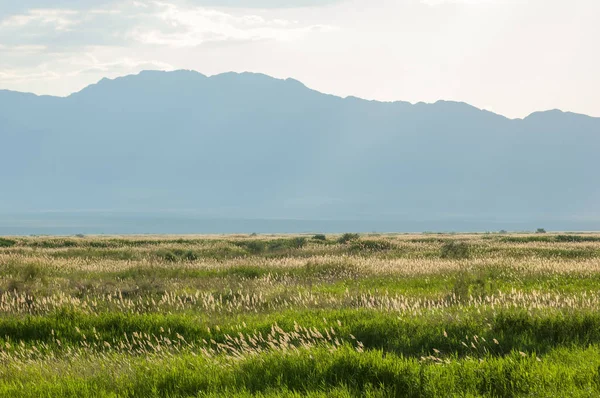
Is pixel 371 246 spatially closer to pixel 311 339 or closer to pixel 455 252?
pixel 455 252

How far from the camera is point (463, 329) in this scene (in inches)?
442

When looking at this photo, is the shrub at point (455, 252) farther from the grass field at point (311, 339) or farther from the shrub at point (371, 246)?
the grass field at point (311, 339)

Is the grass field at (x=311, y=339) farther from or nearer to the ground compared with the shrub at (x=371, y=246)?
farther from the ground

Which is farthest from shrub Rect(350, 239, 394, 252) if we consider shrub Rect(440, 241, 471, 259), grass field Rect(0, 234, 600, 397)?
grass field Rect(0, 234, 600, 397)

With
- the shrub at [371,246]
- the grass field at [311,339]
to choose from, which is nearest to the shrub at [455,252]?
the shrub at [371,246]

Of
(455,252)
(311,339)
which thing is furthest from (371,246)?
(311,339)

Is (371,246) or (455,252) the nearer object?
(455,252)

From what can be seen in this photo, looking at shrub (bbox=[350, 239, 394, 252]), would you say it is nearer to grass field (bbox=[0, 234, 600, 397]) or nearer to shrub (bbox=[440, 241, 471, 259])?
shrub (bbox=[440, 241, 471, 259])

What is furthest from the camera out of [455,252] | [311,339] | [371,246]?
[371,246]

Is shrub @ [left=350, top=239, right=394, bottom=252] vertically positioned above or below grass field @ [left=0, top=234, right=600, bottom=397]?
below

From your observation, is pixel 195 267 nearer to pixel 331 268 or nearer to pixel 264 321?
pixel 331 268

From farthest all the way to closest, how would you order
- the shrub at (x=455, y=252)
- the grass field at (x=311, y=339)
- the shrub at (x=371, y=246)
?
the shrub at (x=371, y=246) → the shrub at (x=455, y=252) → the grass field at (x=311, y=339)

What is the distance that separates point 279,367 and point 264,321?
13.7 feet

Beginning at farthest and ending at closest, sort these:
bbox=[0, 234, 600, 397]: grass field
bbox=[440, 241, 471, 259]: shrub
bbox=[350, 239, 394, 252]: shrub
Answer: bbox=[350, 239, 394, 252]: shrub → bbox=[440, 241, 471, 259]: shrub → bbox=[0, 234, 600, 397]: grass field
